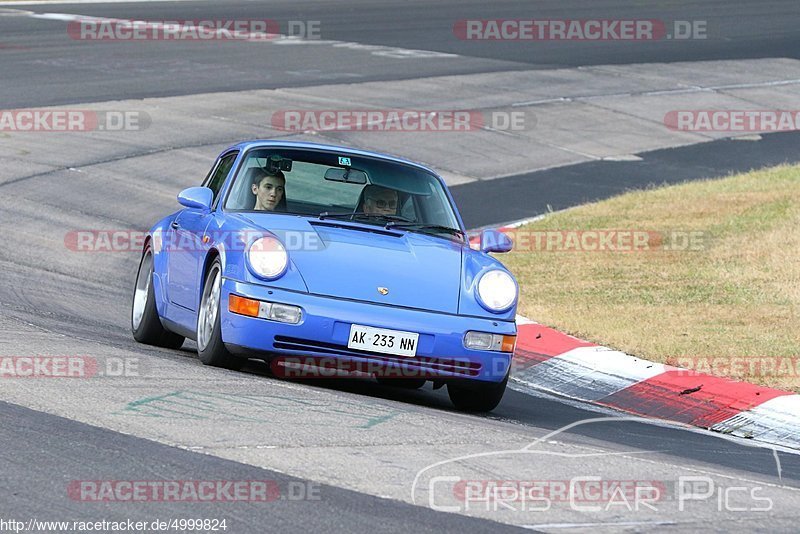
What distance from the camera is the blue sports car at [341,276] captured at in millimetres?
7477

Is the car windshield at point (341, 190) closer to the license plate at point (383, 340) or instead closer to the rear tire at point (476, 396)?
the rear tire at point (476, 396)

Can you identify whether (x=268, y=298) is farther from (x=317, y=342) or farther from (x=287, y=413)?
(x=287, y=413)

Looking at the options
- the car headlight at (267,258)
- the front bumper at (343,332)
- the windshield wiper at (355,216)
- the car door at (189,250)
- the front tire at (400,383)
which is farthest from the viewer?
the front tire at (400,383)

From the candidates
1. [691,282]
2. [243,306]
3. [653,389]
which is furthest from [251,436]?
[691,282]

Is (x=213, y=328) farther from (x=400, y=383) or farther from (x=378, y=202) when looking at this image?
(x=400, y=383)

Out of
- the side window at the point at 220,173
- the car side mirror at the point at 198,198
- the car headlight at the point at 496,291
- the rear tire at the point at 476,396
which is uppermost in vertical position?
the side window at the point at 220,173

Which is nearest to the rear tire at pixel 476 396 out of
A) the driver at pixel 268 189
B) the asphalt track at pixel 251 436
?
the asphalt track at pixel 251 436

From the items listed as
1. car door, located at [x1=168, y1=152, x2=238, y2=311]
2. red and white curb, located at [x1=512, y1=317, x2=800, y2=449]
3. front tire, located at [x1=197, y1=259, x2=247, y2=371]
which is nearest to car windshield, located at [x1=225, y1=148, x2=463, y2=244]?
car door, located at [x1=168, y1=152, x2=238, y2=311]

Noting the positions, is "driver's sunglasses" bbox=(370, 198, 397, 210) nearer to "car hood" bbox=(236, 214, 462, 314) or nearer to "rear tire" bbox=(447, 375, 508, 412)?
"car hood" bbox=(236, 214, 462, 314)

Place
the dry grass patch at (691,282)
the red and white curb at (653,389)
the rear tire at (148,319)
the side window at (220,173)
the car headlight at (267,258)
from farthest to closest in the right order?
1. the dry grass patch at (691,282)
2. the rear tire at (148,319)
3. the side window at (220,173)
4. the red and white curb at (653,389)
5. the car headlight at (267,258)

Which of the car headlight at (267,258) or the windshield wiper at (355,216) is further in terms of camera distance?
the windshield wiper at (355,216)

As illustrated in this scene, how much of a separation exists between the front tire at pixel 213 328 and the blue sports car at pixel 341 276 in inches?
0.5

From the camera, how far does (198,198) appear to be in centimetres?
869

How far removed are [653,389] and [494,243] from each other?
135 centimetres
